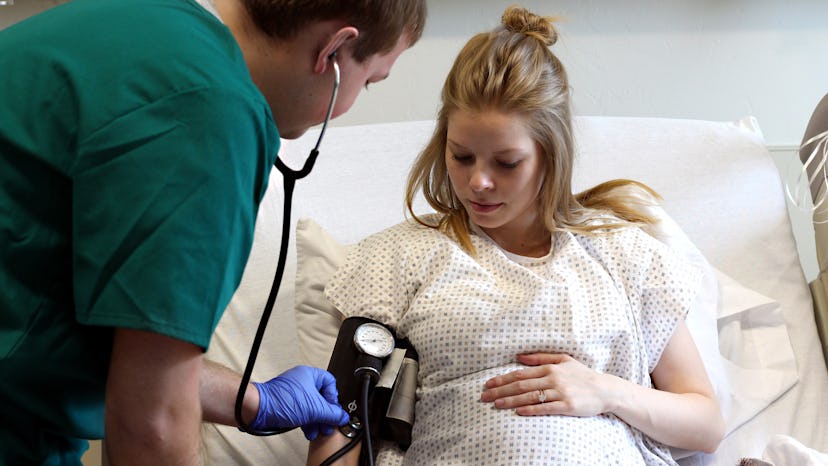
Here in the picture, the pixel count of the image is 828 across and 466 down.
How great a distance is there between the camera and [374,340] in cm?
160

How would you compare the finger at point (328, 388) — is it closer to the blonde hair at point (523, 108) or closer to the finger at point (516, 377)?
the finger at point (516, 377)

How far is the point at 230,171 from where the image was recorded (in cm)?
86

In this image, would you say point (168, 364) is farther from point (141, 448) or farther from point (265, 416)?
point (265, 416)

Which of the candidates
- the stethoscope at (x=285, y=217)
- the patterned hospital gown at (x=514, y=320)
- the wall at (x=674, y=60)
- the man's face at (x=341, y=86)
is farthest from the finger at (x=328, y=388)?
the wall at (x=674, y=60)

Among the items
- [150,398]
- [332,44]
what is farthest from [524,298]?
[150,398]

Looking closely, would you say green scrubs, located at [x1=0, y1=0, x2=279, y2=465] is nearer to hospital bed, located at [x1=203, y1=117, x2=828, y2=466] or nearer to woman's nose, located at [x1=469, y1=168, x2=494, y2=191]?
woman's nose, located at [x1=469, y1=168, x2=494, y2=191]

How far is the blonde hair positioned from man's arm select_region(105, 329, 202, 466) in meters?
0.90

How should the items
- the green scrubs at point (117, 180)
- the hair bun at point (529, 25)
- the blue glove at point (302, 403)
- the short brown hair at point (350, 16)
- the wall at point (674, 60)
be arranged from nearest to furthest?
the green scrubs at point (117, 180) → the short brown hair at point (350, 16) → the blue glove at point (302, 403) → the hair bun at point (529, 25) → the wall at point (674, 60)

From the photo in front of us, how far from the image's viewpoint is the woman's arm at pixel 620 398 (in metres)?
1.52

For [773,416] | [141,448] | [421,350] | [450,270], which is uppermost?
[141,448]

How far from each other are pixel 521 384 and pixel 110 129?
90 cm

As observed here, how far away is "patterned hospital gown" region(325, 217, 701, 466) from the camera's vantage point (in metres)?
1.51

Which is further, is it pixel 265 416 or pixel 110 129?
pixel 265 416

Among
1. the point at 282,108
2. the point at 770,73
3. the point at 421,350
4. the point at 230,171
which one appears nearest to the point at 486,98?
the point at 421,350
